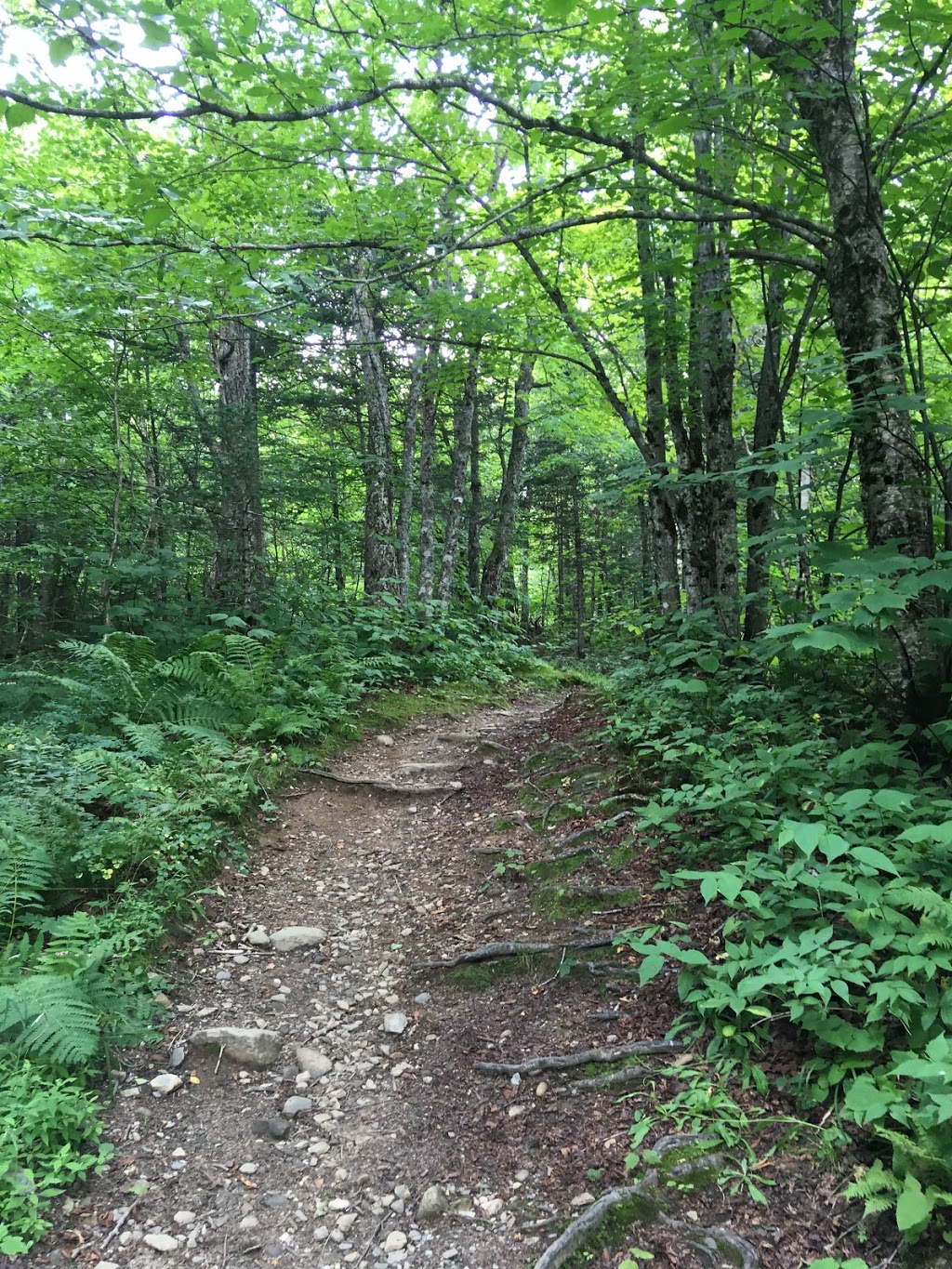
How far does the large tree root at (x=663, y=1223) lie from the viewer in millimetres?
2139

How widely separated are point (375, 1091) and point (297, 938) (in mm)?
1524

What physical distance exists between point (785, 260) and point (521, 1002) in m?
5.00

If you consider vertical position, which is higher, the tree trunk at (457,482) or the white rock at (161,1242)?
the tree trunk at (457,482)

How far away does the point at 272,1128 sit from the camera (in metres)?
3.19

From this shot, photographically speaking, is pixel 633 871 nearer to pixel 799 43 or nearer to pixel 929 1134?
pixel 929 1134

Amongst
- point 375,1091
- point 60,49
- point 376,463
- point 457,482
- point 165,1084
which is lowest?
point 375,1091

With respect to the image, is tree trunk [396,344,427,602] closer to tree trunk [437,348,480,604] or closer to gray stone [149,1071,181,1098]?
tree trunk [437,348,480,604]

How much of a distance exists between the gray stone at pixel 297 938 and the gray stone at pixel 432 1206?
85.8 inches

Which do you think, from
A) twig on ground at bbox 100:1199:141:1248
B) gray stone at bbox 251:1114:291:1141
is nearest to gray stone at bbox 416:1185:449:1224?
gray stone at bbox 251:1114:291:1141

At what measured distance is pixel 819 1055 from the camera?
2.60 m

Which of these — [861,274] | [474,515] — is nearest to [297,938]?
[861,274]

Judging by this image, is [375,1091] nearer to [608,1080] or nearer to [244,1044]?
[244,1044]

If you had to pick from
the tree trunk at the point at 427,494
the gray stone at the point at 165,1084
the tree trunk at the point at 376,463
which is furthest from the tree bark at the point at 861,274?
the tree trunk at the point at 376,463

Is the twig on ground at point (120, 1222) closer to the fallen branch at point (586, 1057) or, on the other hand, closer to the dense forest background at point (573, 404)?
the dense forest background at point (573, 404)
